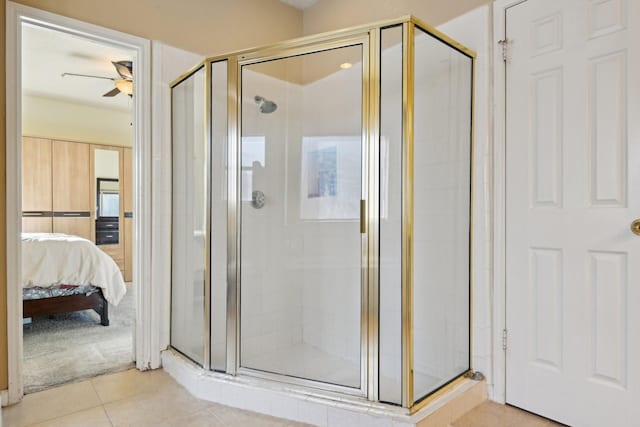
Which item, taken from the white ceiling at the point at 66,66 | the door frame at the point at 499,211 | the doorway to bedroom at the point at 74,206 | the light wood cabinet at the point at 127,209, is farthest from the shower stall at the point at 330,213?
the light wood cabinet at the point at 127,209

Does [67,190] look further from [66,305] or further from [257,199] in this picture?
[257,199]

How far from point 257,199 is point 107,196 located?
460 centimetres

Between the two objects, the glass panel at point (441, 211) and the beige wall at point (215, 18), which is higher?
the beige wall at point (215, 18)

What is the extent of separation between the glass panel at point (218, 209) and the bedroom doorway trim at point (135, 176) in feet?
1.85

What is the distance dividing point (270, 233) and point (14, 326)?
4.72 ft

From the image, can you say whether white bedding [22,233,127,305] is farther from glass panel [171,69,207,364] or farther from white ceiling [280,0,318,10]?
white ceiling [280,0,318,10]

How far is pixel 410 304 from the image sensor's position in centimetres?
175

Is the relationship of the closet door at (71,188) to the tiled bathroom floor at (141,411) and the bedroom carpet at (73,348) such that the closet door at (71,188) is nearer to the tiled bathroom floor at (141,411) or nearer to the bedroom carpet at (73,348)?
the bedroom carpet at (73,348)

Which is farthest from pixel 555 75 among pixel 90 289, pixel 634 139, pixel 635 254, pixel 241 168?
pixel 90 289

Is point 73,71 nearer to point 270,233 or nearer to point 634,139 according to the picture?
point 270,233

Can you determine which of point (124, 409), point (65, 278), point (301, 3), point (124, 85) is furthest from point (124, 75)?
point (124, 409)

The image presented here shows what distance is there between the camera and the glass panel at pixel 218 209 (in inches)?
86.4

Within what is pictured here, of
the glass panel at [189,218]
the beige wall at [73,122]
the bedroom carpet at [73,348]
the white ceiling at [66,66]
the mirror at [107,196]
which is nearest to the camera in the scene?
the glass panel at [189,218]

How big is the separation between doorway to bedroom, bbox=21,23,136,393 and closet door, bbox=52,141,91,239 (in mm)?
12
